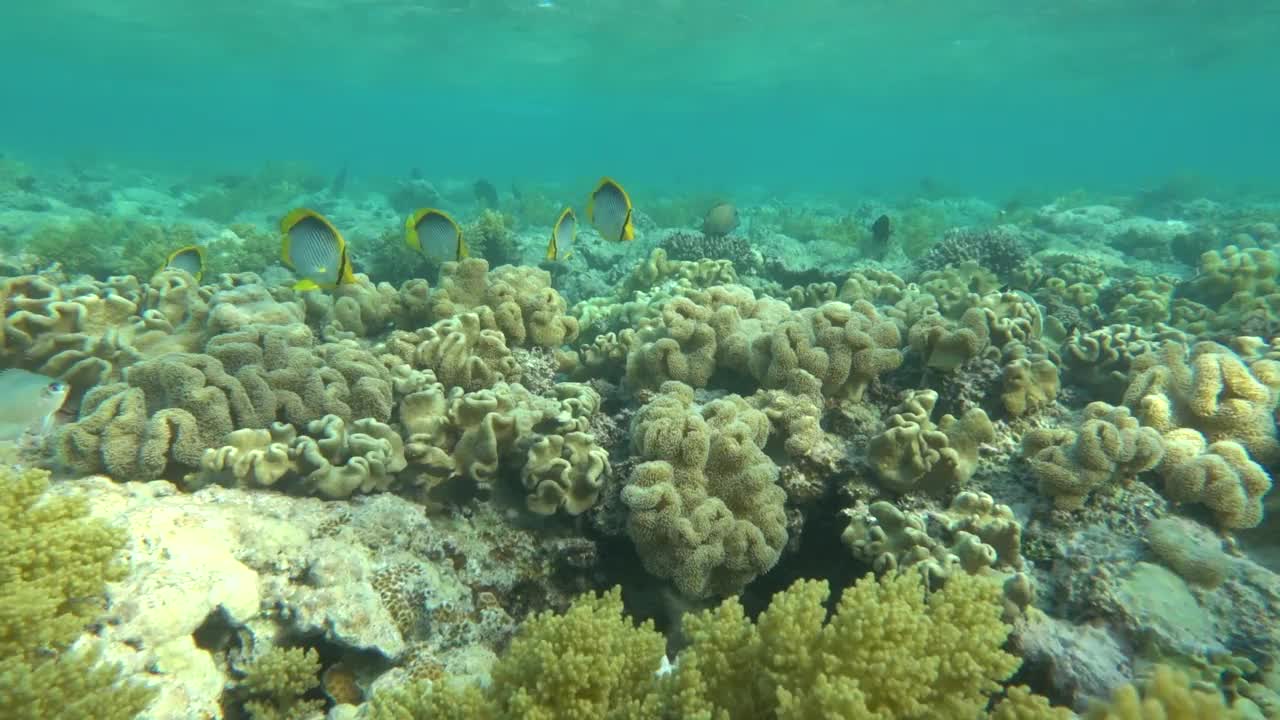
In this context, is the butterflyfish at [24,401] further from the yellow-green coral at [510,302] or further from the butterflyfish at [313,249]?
the yellow-green coral at [510,302]

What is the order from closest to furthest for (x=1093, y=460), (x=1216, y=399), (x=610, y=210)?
(x=1093, y=460)
(x=1216, y=399)
(x=610, y=210)

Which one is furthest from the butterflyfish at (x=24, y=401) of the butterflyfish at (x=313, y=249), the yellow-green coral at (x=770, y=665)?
the yellow-green coral at (x=770, y=665)

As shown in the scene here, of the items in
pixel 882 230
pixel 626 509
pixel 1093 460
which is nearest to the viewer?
pixel 1093 460

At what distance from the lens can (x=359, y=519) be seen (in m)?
3.36

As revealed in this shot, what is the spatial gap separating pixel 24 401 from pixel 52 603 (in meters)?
1.82

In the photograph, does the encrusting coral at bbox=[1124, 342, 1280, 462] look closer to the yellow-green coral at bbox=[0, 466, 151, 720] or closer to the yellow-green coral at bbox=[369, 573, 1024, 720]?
the yellow-green coral at bbox=[369, 573, 1024, 720]

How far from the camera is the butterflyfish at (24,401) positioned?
3.21 meters

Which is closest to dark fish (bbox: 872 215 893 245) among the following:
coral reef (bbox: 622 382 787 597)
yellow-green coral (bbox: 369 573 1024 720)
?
coral reef (bbox: 622 382 787 597)

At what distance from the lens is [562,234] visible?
6.44 m

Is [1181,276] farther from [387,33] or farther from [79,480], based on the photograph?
[387,33]

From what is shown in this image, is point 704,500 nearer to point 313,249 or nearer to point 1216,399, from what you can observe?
point 313,249

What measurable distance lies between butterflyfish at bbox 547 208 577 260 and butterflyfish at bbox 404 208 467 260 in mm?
927

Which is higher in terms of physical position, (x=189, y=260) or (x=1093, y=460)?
(x=189, y=260)

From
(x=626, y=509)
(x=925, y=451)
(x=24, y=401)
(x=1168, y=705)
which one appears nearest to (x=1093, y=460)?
(x=925, y=451)
